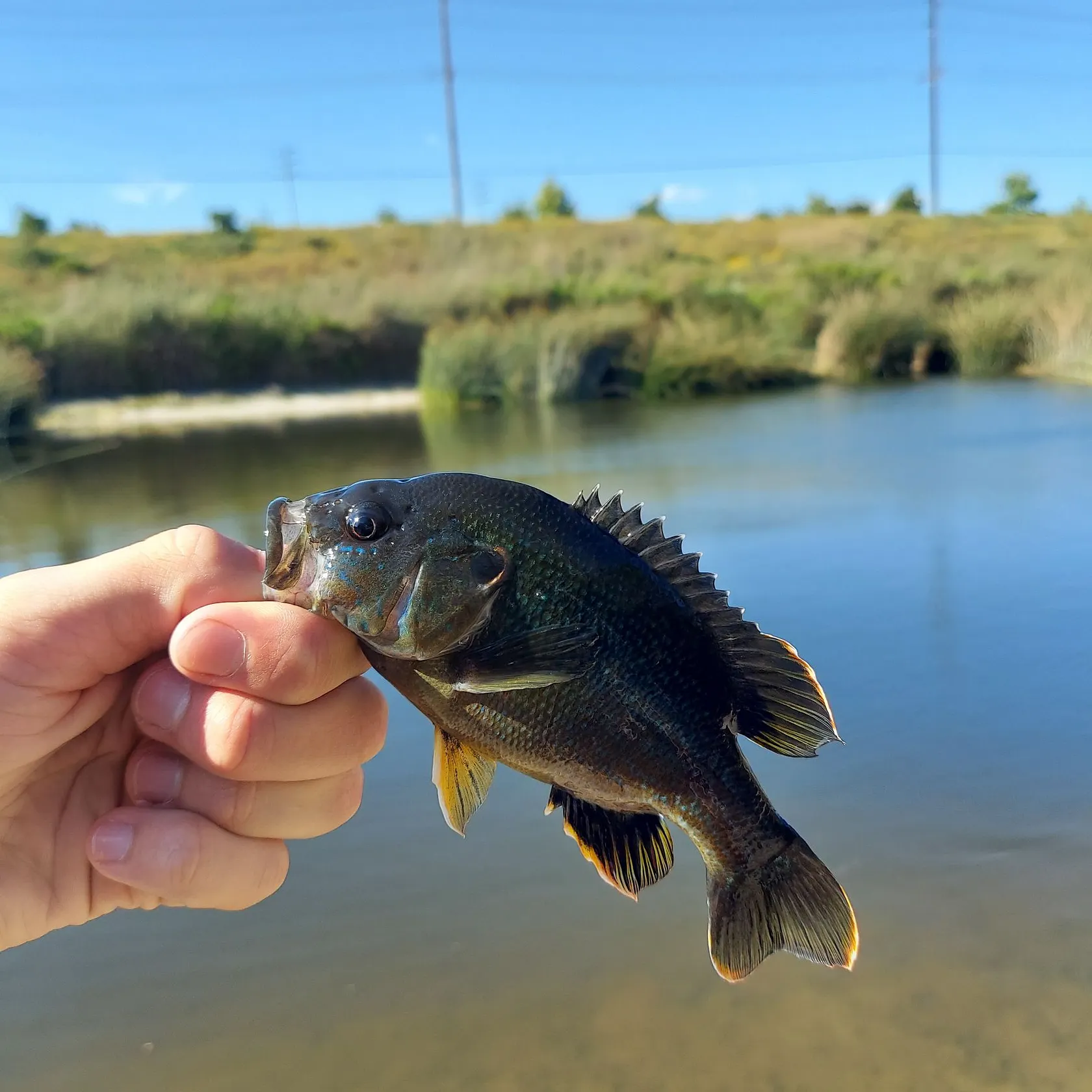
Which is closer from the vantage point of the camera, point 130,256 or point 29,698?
point 29,698

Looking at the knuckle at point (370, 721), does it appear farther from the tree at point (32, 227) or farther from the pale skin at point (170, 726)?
the tree at point (32, 227)

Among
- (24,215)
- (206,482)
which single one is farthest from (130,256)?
(206,482)

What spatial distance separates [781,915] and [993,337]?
23349 mm

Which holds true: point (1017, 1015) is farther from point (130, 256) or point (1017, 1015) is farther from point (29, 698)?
point (130, 256)

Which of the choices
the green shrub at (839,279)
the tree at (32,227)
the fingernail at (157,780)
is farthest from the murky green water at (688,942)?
the tree at (32,227)

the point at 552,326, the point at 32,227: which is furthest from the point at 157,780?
the point at 32,227

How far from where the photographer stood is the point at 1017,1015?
2.87m

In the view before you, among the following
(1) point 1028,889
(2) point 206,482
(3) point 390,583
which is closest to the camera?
(3) point 390,583

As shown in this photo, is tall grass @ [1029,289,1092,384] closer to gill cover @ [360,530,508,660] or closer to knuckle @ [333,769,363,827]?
knuckle @ [333,769,363,827]

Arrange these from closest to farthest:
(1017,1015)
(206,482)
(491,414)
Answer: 1. (1017,1015)
2. (206,482)
3. (491,414)

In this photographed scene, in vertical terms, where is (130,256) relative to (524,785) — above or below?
above

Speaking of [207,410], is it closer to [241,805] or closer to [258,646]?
[241,805]

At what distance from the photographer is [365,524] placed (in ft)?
4.69

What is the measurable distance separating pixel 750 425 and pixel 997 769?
38.2 ft
